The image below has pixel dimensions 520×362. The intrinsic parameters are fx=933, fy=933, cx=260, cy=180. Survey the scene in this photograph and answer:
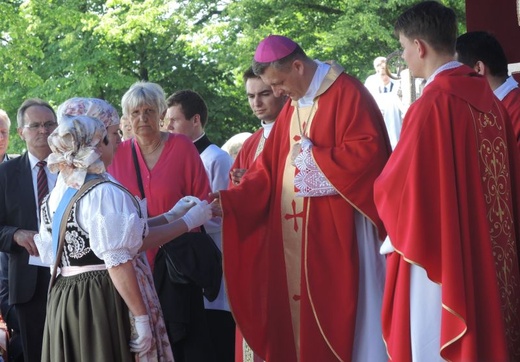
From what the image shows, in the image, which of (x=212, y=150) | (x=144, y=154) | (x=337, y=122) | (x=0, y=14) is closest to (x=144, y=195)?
(x=144, y=154)

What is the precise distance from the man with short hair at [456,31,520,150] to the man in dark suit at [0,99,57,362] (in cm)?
291

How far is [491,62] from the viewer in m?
5.60

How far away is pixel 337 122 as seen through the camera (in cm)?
543

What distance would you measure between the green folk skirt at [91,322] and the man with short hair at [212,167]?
95.9 inches

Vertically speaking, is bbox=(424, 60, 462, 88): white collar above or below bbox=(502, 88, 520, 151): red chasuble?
above

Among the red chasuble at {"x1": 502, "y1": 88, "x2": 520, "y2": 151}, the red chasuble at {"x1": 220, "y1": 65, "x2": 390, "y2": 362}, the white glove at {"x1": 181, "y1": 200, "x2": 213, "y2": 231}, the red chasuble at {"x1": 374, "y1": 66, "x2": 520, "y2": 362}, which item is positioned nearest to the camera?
the red chasuble at {"x1": 374, "y1": 66, "x2": 520, "y2": 362}

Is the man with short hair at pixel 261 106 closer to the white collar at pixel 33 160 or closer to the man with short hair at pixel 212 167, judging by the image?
the man with short hair at pixel 212 167

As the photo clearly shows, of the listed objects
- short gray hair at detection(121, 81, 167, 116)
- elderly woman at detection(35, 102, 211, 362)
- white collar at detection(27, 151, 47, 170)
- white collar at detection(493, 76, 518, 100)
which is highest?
short gray hair at detection(121, 81, 167, 116)

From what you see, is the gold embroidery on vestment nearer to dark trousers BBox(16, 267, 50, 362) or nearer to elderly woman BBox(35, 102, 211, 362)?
elderly woman BBox(35, 102, 211, 362)

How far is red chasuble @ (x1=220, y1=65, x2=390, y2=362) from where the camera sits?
5285mm

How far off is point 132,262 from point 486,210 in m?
1.74

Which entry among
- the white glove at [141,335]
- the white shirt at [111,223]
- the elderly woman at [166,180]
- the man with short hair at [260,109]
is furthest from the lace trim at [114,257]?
the man with short hair at [260,109]

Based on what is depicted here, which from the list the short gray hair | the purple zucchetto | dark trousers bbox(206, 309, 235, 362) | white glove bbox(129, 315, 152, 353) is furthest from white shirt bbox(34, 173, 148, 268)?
dark trousers bbox(206, 309, 235, 362)

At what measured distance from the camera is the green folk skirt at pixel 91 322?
4.53m
